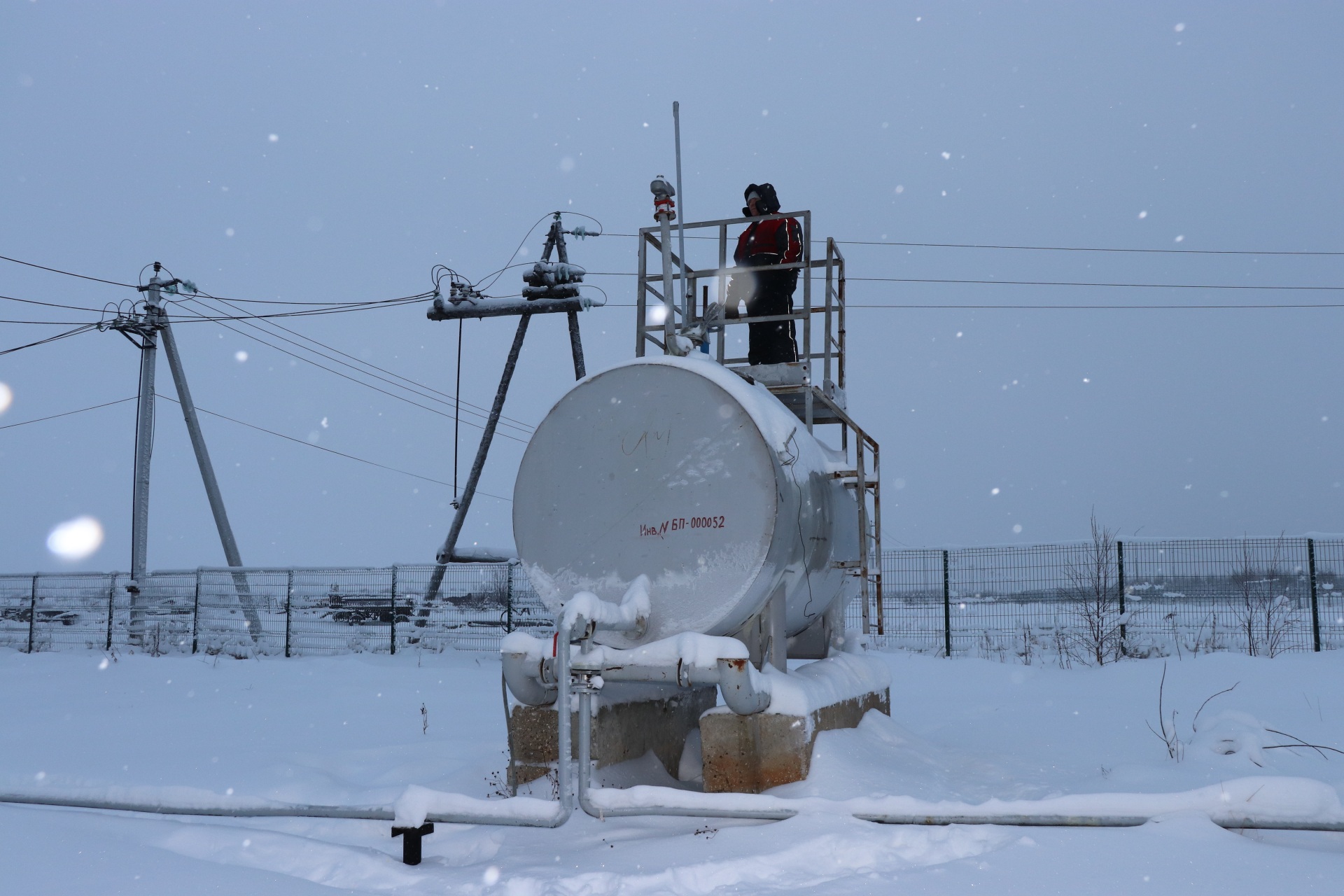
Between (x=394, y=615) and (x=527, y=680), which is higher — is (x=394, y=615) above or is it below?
below

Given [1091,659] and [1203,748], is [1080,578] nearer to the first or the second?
[1091,659]

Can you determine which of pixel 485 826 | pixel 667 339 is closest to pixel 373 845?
pixel 485 826

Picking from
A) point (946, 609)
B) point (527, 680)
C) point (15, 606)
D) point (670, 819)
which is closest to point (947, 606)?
point (946, 609)

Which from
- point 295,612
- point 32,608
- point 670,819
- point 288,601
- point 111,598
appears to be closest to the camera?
point 670,819

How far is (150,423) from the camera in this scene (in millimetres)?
19969

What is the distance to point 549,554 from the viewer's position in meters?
5.84

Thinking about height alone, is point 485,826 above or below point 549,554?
below

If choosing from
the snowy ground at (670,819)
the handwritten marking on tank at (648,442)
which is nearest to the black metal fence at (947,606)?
the snowy ground at (670,819)

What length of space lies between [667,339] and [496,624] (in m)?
11.1

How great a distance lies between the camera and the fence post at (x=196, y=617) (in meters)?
17.9

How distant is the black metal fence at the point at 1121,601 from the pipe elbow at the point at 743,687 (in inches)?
312

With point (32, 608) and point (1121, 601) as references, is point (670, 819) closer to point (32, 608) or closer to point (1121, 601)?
point (1121, 601)

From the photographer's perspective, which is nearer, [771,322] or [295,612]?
[771,322]

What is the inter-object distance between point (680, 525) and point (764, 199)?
3.92 meters
